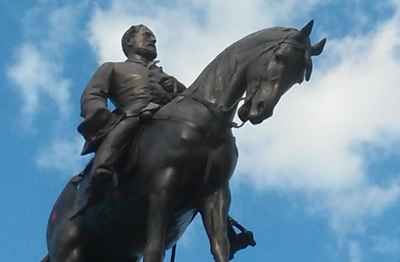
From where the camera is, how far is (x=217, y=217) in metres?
9.98

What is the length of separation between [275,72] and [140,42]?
2.44 metres

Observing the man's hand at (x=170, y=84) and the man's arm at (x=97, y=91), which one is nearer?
the man's arm at (x=97, y=91)

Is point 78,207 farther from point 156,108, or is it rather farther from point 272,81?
point 272,81

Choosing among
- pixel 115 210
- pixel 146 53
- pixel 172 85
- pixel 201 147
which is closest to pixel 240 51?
pixel 201 147

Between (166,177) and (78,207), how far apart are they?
4.38ft

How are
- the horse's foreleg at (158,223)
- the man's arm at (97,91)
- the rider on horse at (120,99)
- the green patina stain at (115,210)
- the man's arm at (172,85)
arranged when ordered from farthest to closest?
the man's arm at (172,85), the man's arm at (97,91), the green patina stain at (115,210), the rider on horse at (120,99), the horse's foreleg at (158,223)

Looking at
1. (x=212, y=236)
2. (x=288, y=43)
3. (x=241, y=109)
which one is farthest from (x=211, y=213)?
(x=288, y=43)

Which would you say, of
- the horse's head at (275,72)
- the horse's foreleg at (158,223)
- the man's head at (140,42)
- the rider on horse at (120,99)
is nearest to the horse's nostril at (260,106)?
the horse's head at (275,72)

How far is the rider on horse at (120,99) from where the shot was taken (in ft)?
33.0

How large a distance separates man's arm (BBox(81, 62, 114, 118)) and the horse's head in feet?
5.49

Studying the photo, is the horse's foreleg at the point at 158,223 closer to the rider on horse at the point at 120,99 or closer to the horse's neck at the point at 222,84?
the rider on horse at the point at 120,99

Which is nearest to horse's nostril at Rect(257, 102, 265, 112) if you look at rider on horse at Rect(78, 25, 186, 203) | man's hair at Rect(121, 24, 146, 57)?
rider on horse at Rect(78, 25, 186, 203)

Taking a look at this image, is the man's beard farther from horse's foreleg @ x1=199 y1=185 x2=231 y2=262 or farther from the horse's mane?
horse's foreleg @ x1=199 y1=185 x2=231 y2=262

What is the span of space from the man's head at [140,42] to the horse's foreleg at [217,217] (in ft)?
7.53
